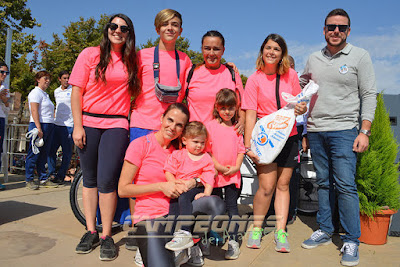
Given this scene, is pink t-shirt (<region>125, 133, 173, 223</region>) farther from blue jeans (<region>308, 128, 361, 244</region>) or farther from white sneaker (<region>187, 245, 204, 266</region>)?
blue jeans (<region>308, 128, 361, 244</region>)

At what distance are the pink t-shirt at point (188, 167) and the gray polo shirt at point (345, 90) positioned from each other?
4.24ft

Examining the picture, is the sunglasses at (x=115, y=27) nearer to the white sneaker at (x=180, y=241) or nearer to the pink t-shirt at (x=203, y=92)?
the pink t-shirt at (x=203, y=92)

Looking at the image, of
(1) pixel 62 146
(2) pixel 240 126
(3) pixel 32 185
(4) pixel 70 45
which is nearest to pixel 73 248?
(2) pixel 240 126

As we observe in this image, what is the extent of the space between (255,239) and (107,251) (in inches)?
57.3

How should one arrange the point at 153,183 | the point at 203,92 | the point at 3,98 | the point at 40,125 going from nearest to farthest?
the point at 153,183
the point at 203,92
the point at 3,98
the point at 40,125

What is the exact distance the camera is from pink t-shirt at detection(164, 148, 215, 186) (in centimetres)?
274

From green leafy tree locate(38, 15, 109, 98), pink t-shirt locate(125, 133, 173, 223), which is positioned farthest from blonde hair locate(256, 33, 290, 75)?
green leafy tree locate(38, 15, 109, 98)

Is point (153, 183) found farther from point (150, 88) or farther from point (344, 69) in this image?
point (344, 69)

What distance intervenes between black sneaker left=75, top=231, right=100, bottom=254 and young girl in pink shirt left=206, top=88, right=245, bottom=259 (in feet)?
4.17

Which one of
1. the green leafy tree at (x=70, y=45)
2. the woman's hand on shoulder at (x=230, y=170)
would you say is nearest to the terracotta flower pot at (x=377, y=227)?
the woman's hand on shoulder at (x=230, y=170)

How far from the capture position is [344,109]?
10.8 feet

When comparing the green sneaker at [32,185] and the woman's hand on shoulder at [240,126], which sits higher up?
the woman's hand on shoulder at [240,126]

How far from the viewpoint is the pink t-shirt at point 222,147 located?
125 inches

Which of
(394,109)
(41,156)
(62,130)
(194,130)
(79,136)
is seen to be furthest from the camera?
(62,130)
